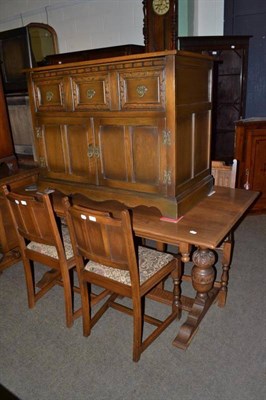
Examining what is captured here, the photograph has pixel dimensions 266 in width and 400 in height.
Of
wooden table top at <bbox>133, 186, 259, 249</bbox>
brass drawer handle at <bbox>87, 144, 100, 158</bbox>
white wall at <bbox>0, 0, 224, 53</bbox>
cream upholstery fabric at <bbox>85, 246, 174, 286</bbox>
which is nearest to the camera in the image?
wooden table top at <bbox>133, 186, 259, 249</bbox>

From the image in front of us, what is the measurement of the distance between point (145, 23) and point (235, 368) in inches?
162

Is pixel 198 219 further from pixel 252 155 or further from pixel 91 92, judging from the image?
pixel 252 155

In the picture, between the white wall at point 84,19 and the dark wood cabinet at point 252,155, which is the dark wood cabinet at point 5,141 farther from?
the white wall at point 84,19

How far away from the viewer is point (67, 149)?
2.27 m

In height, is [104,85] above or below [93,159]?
above

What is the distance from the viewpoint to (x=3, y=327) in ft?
7.14

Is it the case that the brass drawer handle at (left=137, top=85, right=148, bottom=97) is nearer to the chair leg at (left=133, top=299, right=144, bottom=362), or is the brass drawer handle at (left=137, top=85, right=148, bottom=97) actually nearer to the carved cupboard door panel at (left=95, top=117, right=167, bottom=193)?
the carved cupboard door panel at (left=95, top=117, right=167, bottom=193)

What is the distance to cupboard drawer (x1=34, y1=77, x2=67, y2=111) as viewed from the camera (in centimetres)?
213

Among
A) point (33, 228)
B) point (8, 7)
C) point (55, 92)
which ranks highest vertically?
point (8, 7)

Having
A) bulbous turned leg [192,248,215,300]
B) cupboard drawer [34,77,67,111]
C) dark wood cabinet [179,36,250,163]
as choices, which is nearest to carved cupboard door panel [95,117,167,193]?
cupboard drawer [34,77,67,111]

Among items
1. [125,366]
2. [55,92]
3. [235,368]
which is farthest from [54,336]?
[55,92]

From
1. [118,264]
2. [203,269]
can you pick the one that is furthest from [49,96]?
[203,269]

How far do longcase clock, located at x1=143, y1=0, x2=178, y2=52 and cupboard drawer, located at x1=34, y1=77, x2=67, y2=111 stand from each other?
98.7 inches

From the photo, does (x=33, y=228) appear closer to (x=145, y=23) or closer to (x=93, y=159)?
(x=93, y=159)
